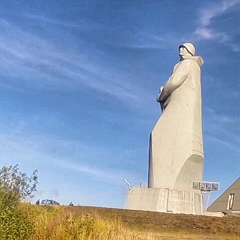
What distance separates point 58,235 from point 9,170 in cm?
196

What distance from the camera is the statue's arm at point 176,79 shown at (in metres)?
26.3

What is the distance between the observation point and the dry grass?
8.80 meters

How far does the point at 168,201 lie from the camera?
76.8 feet

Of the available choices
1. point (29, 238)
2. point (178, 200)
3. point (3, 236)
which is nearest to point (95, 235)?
point (29, 238)

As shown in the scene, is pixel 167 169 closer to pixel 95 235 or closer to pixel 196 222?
pixel 196 222

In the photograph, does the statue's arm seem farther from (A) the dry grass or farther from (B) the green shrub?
(B) the green shrub

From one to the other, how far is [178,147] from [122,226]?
13.8m

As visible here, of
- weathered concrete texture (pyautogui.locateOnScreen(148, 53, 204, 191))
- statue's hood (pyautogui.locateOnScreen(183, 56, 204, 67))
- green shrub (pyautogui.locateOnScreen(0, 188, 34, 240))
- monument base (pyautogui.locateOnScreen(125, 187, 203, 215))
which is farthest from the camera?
statue's hood (pyautogui.locateOnScreen(183, 56, 204, 67))

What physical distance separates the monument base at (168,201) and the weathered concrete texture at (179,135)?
1.06 metres

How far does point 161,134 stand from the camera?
2608 cm

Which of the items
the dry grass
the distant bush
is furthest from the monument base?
the distant bush

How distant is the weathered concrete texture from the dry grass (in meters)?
6.27

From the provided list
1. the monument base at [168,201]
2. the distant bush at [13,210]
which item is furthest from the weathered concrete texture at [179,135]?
the distant bush at [13,210]

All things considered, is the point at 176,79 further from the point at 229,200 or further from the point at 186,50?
the point at 229,200
